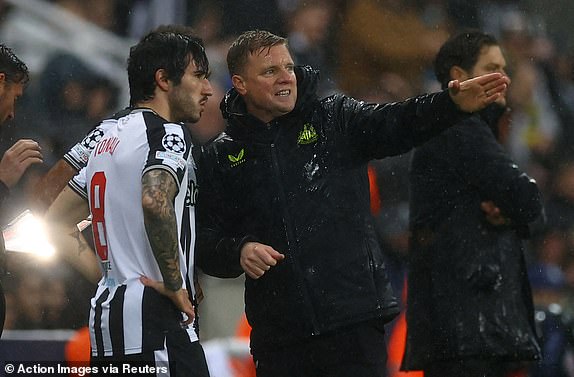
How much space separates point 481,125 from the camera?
5.70 m

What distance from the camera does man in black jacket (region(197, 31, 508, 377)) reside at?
481cm

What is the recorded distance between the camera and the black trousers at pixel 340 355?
4812mm

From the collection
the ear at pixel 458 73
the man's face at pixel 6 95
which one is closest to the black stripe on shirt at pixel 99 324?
the man's face at pixel 6 95

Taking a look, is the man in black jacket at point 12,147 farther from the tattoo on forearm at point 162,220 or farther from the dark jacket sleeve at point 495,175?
the dark jacket sleeve at point 495,175

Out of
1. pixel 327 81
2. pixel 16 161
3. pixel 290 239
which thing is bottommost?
pixel 290 239

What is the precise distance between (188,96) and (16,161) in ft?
2.77

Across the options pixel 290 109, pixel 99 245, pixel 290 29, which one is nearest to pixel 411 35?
pixel 290 29

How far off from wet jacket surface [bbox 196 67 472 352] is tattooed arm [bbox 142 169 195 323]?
1.53 ft

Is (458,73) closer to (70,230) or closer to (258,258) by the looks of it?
(258,258)

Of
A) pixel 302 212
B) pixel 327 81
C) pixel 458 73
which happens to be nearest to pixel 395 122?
pixel 302 212

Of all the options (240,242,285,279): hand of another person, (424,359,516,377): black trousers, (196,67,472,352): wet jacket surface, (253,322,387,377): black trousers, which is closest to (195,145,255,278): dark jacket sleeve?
(196,67,472,352): wet jacket surface

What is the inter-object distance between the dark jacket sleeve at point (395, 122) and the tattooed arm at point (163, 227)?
0.88 m

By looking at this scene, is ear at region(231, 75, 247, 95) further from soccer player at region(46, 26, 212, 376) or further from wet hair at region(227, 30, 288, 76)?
soccer player at region(46, 26, 212, 376)

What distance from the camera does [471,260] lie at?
5.59 m
